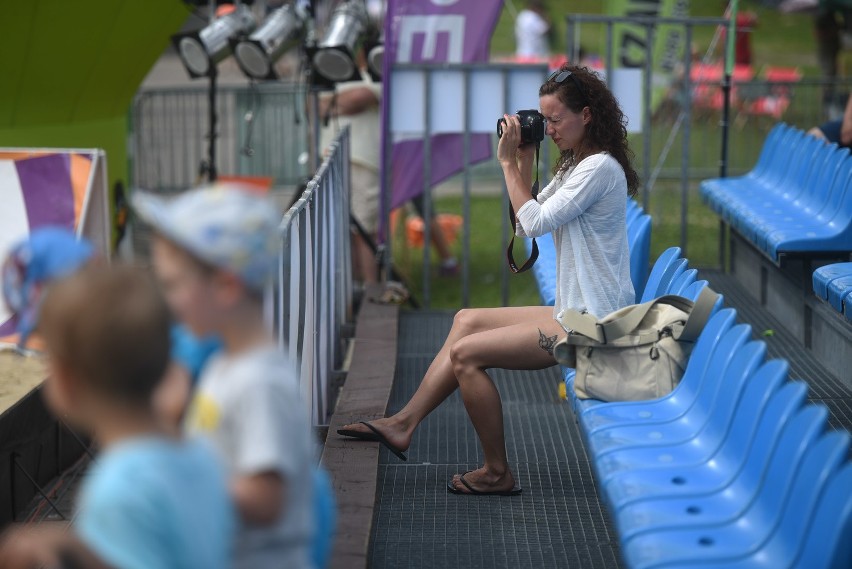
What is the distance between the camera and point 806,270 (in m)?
5.96

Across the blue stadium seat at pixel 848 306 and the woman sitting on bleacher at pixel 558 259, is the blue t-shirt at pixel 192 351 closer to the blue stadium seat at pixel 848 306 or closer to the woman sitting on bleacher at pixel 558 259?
the woman sitting on bleacher at pixel 558 259

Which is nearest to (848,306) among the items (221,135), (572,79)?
(572,79)

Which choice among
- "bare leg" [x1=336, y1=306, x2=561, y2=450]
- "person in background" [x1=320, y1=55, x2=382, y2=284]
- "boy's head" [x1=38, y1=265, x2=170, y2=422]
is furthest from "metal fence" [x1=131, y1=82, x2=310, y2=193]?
"boy's head" [x1=38, y1=265, x2=170, y2=422]

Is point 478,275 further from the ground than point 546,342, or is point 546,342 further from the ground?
point 546,342

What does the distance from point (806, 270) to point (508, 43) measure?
2128cm

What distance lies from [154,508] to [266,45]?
6.61m

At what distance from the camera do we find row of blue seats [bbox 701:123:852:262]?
229 inches

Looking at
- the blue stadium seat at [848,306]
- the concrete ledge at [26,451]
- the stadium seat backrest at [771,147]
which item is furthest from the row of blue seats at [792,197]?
the concrete ledge at [26,451]

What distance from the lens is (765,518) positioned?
2898 mm

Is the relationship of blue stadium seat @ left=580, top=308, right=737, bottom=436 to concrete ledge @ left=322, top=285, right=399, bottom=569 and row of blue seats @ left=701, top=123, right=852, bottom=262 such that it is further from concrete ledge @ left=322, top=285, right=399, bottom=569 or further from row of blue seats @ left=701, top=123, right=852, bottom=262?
row of blue seats @ left=701, top=123, right=852, bottom=262

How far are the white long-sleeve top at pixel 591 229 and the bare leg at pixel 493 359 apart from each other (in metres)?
0.14

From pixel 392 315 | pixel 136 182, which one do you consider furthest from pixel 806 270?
pixel 136 182

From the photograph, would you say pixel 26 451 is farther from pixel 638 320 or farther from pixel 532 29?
pixel 532 29

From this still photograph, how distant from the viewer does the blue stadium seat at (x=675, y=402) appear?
360cm
